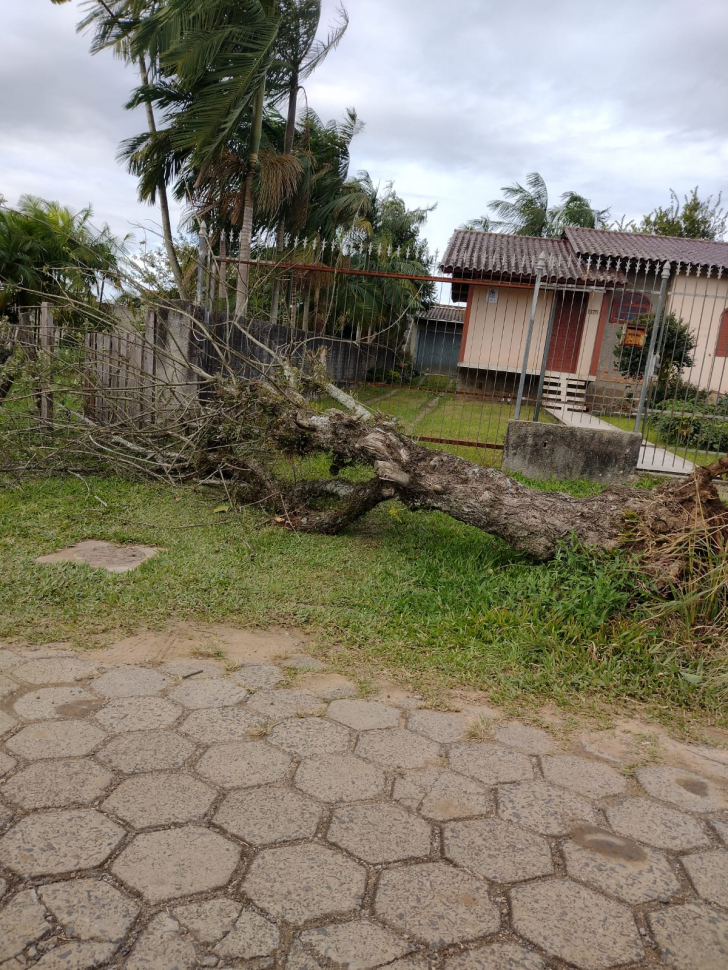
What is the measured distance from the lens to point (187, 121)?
12750 millimetres

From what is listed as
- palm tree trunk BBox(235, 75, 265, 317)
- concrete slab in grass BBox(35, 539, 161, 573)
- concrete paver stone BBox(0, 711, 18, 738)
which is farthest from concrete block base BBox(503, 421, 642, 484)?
palm tree trunk BBox(235, 75, 265, 317)

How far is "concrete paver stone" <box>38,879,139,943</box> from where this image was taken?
1.69 metres

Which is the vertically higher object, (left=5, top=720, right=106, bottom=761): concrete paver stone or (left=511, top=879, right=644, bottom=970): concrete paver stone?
(left=511, top=879, right=644, bottom=970): concrete paver stone

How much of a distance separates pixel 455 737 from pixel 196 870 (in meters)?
1.14

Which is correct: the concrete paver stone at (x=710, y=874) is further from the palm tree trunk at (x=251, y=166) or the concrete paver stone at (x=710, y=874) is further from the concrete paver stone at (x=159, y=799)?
the palm tree trunk at (x=251, y=166)

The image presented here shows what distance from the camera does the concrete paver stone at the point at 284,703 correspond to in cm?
279

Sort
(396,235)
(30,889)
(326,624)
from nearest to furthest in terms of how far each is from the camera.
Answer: (30,889) → (326,624) → (396,235)

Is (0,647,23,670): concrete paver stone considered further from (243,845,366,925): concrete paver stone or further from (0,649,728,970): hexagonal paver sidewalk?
(243,845,366,925): concrete paver stone

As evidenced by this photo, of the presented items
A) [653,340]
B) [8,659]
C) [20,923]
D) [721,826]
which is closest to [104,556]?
[8,659]

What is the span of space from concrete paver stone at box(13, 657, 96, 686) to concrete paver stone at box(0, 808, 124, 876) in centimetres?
91

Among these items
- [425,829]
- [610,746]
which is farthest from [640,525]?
[425,829]

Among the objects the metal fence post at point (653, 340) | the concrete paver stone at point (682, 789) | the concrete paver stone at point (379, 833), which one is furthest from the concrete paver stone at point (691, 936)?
the metal fence post at point (653, 340)

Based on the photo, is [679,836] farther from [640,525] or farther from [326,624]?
[640,525]

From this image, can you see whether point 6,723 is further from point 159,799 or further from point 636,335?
point 636,335
